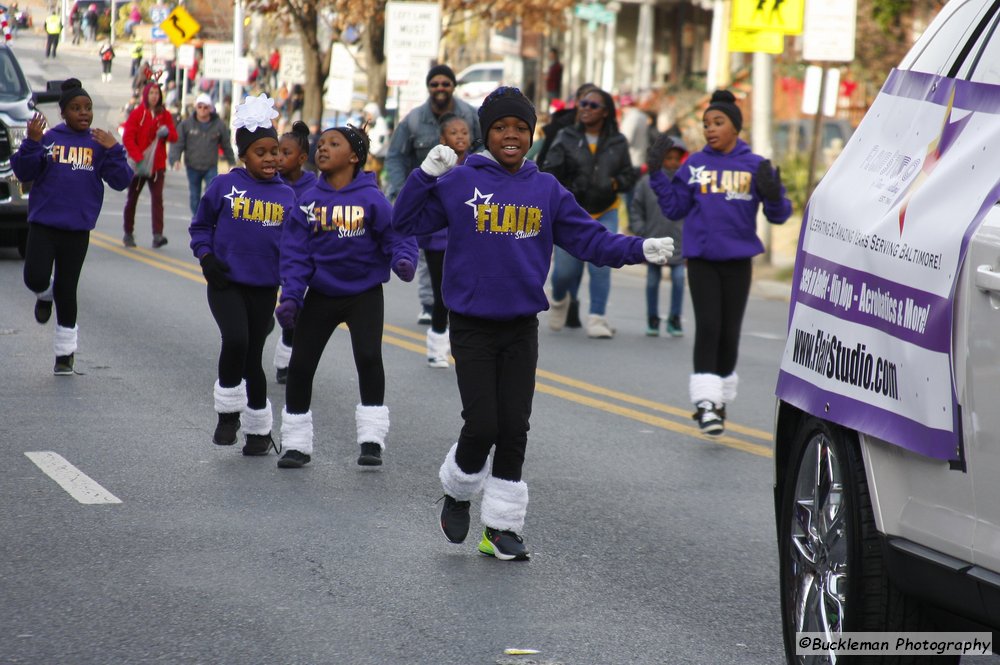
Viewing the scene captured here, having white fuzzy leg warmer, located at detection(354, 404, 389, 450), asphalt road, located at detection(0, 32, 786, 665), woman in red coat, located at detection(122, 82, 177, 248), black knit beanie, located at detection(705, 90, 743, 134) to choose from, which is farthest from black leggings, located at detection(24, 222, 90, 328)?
woman in red coat, located at detection(122, 82, 177, 248)

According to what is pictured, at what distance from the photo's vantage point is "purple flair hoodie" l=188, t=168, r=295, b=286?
28.1 feet

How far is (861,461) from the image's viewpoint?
4398mm

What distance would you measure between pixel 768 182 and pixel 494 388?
3409mm

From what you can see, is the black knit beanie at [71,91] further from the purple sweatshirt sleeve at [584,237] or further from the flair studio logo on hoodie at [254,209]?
the purple sweatshirt sleeve at [584,237]

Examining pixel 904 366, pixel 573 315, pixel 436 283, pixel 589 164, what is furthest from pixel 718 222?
pixel 573 315

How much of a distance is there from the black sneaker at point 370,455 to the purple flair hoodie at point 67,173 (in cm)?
342

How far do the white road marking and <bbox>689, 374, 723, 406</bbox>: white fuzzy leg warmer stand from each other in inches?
140

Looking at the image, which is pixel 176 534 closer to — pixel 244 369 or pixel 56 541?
pixel 56 541

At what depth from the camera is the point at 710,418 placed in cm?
967

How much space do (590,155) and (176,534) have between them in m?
7.89

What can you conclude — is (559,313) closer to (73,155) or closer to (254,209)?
(73,155)

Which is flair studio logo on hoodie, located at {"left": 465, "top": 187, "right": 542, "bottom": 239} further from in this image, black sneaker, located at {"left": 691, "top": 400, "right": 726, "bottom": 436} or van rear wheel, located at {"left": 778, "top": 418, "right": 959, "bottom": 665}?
black sneaker, located at {"left": 691, "top": 400, "right": 726, "bottom": 436}

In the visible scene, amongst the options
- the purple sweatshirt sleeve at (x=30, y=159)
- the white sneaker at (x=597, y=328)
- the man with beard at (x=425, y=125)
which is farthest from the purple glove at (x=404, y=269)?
the white sneaker at (x=597, y=328)

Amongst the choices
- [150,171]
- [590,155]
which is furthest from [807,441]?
[150,171]
